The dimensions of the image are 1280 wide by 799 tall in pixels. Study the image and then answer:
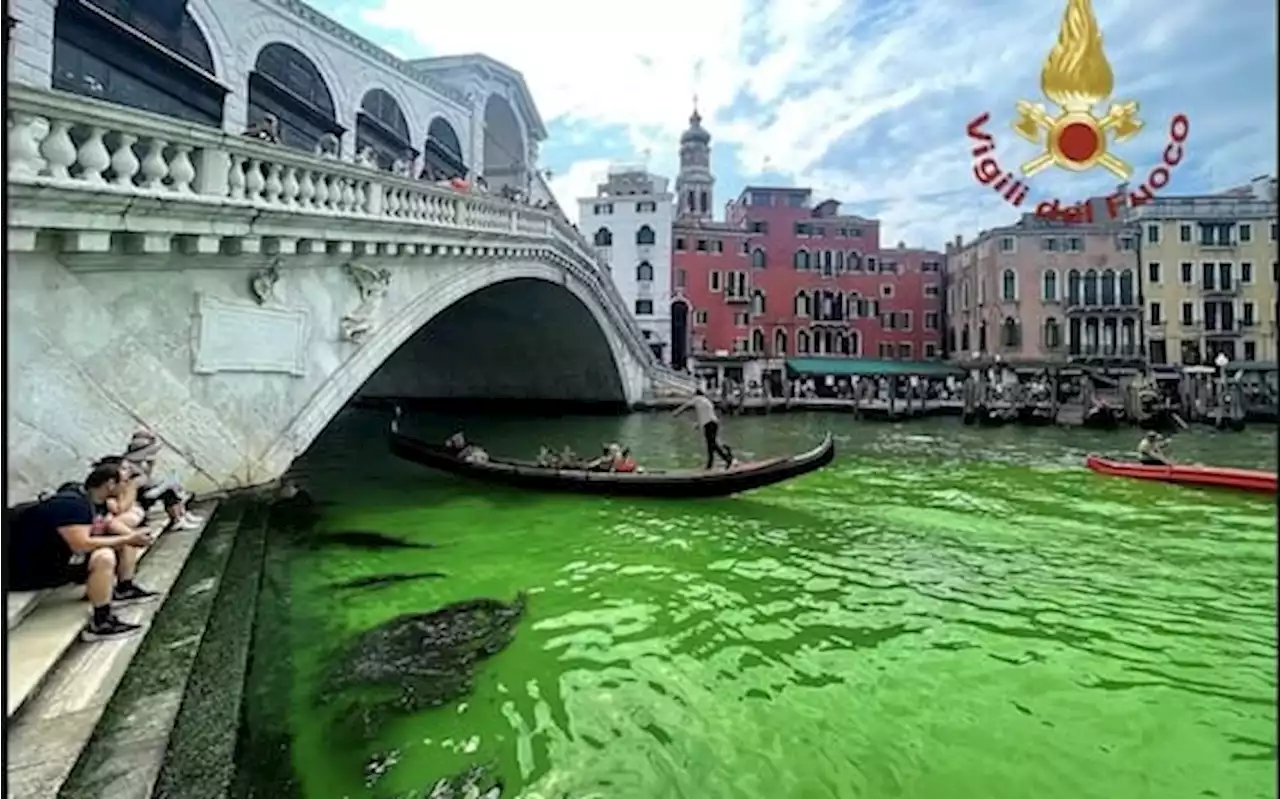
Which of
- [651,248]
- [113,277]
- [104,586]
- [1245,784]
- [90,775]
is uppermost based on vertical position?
[651,248]

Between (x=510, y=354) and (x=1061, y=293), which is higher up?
(x=1061, y=293)

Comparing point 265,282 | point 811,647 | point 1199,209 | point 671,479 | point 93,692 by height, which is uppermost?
point 1199,209

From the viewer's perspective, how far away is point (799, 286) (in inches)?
1394

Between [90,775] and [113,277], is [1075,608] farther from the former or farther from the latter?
[113,277]

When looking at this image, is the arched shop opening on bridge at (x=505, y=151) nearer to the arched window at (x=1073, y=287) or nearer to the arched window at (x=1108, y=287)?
the arched window at (x=1073, y=287)

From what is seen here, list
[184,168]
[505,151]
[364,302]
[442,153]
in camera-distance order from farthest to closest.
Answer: [505,151] → [442,153] → [364,302] → [184,168]

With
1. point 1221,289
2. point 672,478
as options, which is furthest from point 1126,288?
point 672,478

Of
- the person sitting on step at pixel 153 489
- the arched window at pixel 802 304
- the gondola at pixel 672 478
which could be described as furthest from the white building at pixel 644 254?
the person sitting on step at pixel 153 489

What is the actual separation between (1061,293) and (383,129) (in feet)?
90.2

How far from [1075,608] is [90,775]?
18.3 feet

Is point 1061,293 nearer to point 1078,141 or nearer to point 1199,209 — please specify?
point 1199,209

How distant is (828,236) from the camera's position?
3556cm

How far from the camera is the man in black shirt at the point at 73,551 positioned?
342 cm

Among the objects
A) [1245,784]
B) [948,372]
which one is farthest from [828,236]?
[1245,784]
